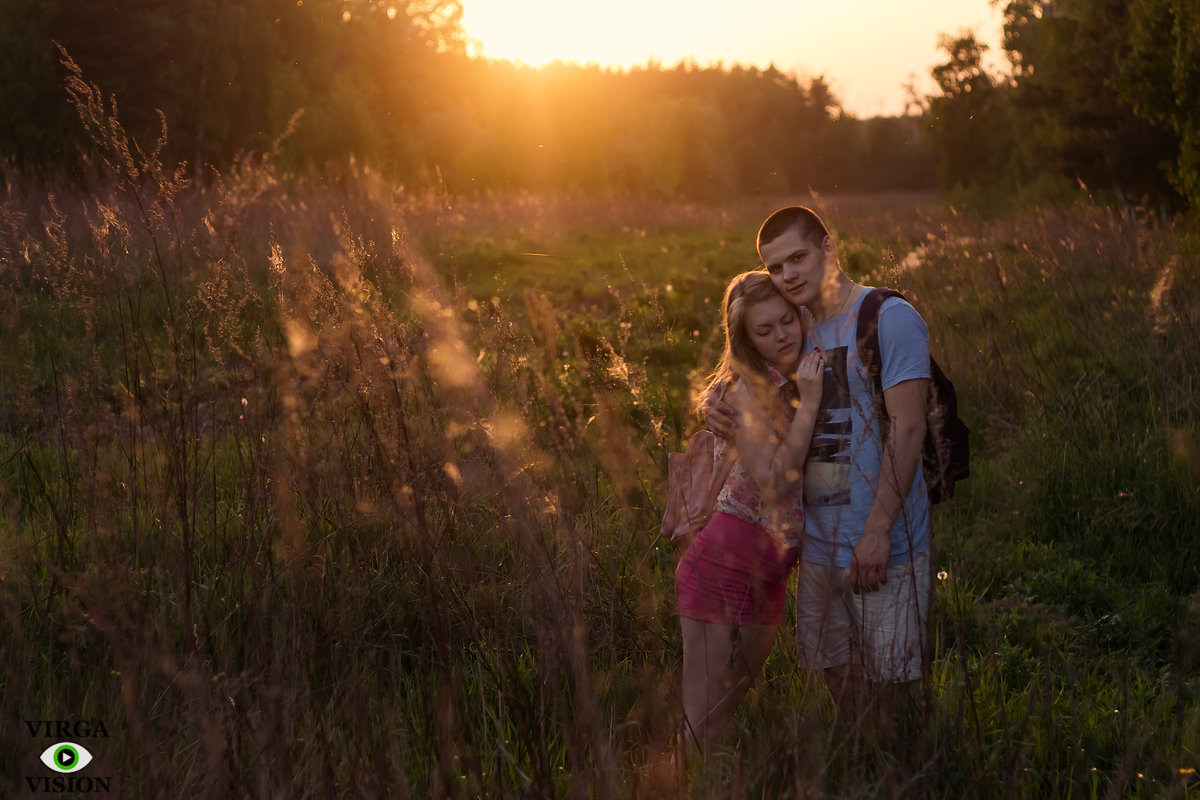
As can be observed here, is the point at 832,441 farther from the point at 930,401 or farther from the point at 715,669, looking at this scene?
the point at 715,669

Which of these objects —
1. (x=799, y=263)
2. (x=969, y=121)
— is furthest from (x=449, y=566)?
(x=969, y=121)

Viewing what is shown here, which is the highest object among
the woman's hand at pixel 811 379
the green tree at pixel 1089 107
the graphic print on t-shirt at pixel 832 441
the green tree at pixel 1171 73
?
the green tree at pixel 1089 107

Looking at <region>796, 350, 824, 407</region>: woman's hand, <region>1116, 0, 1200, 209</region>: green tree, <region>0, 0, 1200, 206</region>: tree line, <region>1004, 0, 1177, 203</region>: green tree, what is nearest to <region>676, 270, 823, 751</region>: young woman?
<region>796, 350, 824, 407</region>: woman's hand

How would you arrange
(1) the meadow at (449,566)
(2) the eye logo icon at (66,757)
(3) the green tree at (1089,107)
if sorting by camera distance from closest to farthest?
(1) the meadow at (449,566) < (2) the eye logo icon at (66,757) < (3) the green tree at (1089,107)

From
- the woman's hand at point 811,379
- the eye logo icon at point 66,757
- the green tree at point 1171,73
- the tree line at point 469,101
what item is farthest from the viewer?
the tree line at point 469,101

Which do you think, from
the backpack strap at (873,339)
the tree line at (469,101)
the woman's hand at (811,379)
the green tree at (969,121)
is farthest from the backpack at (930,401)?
the green tree at (969,121)

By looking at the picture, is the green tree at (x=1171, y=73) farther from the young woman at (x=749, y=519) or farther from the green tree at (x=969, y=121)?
the green tree at (x=969, y=121)

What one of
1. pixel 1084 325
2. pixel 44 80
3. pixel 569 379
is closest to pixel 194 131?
pixel 44 80

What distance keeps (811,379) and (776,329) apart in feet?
0.81

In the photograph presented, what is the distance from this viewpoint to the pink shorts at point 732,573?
2.48m

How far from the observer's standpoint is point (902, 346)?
2.41 meters

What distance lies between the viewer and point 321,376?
296 cm

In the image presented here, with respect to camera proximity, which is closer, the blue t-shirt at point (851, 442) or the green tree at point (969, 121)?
the blue t-shirt at point (851, 442)

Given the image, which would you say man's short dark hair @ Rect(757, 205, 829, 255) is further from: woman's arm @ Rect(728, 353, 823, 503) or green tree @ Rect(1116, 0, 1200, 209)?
green tree @ Rect(1116, 0, 1200, 209)
